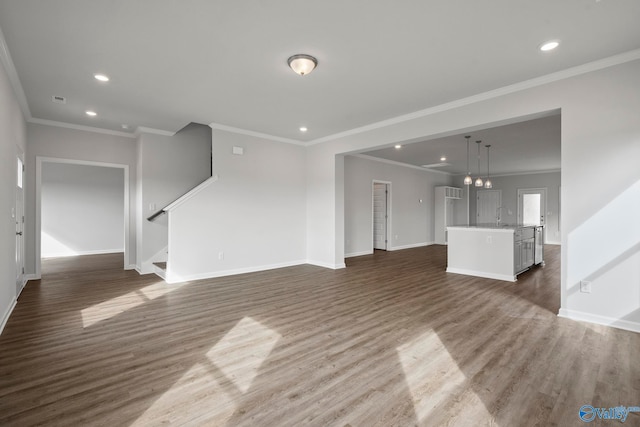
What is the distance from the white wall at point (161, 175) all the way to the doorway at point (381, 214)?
16.7ft

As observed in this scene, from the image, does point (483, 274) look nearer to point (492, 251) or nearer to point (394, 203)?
point (492, 251)

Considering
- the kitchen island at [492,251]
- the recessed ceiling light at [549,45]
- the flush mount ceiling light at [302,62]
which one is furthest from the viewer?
the kitchen island at [492,251]

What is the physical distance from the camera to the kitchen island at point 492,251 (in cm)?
538

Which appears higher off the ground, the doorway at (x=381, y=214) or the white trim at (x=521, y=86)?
the white trim at (x=521, y=86)

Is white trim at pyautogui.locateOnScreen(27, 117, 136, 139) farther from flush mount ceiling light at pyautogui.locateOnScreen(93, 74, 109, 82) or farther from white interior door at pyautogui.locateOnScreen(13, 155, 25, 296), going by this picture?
flush mount ceiling light at pyautogui.locateOnScreen(93, 74, 109, 82)

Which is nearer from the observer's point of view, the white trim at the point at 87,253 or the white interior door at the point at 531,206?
the white trim at the point at 87,253

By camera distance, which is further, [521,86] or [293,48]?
[521,86]

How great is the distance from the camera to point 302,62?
10.1ft

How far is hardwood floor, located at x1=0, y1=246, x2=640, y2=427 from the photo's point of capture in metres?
1.86

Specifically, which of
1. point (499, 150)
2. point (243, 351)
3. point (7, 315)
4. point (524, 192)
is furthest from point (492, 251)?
point (524, 192)

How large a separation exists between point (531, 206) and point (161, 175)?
39.4 ft

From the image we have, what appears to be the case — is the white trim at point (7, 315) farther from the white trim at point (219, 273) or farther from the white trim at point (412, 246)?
the white trim at point (412, 246)

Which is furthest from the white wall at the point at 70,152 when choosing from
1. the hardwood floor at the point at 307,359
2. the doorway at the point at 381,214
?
the doorway at the point at 381,214

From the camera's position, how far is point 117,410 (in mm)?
1861
